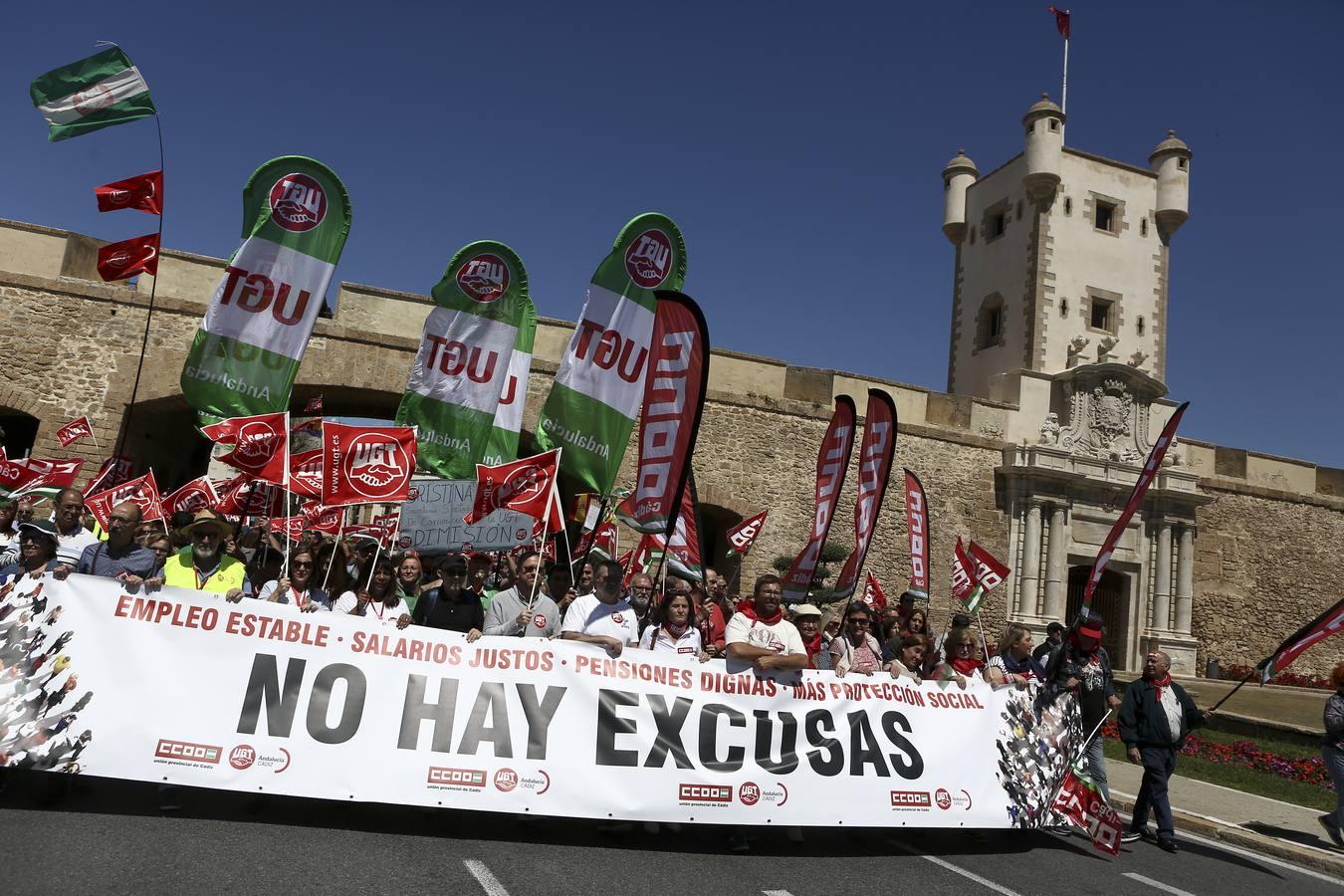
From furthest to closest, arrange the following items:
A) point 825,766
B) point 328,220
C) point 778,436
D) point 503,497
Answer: point 778,436, point 328,220, point 503,497, point 825,766

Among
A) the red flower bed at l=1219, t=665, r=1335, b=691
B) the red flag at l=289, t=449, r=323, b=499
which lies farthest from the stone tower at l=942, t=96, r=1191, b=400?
the red flag at l=289, t=449, r=323, b=499

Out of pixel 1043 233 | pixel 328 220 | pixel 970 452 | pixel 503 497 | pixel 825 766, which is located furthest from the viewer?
pixel 1043 233

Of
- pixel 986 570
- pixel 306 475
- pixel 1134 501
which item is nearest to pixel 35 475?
pixel 306 475

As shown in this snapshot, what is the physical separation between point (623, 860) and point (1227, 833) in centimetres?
527

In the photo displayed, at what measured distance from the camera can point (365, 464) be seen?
8156 millimetres

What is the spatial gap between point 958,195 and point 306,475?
83.2 ft

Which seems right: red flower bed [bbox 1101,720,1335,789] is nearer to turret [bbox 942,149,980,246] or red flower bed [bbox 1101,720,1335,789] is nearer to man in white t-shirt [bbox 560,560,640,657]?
man in white t-shirt [bbox 560,560,640,657]

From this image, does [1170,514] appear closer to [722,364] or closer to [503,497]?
[722,364]

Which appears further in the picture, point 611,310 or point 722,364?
point 722,364

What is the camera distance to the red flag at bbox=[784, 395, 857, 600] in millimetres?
9992

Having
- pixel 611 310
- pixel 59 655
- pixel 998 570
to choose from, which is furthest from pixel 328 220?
pixel 998 570

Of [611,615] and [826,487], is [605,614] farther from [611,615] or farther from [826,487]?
[826,487]

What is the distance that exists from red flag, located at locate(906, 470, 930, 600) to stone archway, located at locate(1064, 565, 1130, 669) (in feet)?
42.8

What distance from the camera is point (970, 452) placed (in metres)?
22.6
